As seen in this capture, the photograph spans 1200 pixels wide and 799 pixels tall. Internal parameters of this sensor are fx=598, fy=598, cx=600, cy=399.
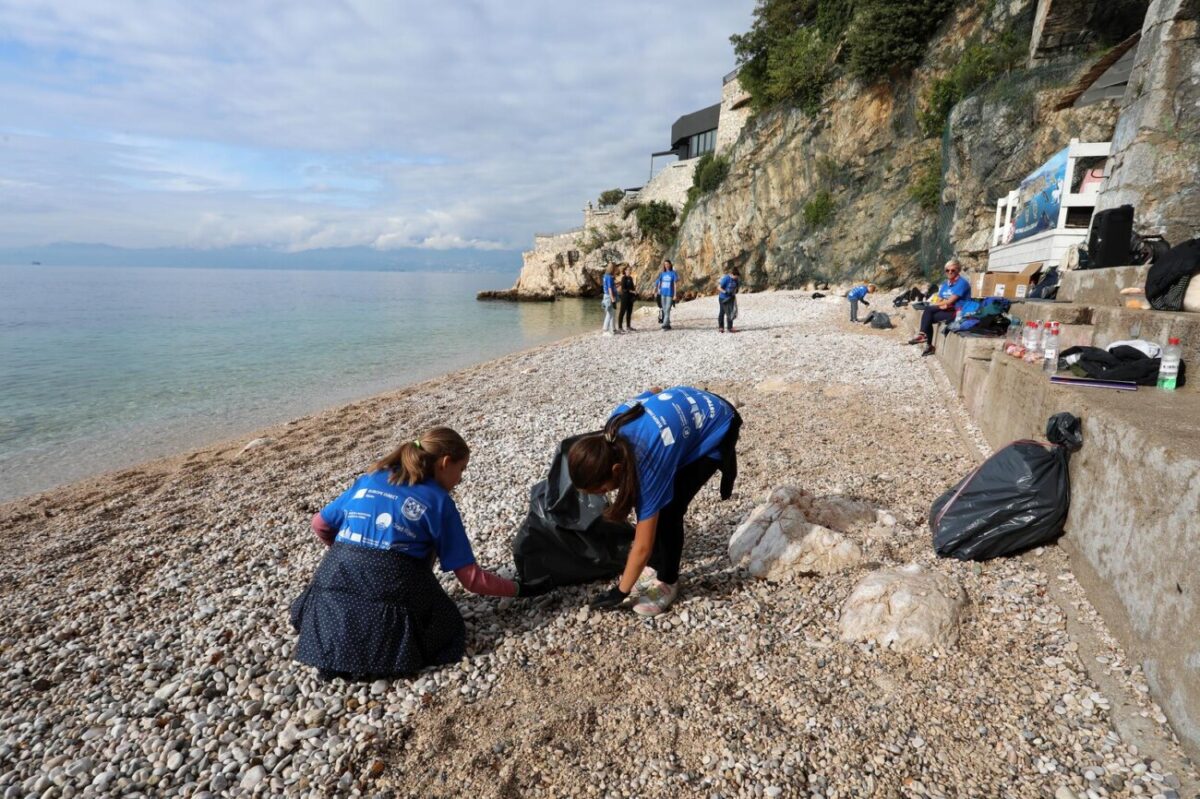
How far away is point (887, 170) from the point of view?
1120 inches

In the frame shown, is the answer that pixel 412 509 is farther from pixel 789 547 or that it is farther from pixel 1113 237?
pixel 1113 237

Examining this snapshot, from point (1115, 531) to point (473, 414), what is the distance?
8.28 metres

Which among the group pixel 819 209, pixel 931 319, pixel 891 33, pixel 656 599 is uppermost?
pixel 891 33

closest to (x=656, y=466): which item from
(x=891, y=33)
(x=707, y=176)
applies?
(x=891, y=33)

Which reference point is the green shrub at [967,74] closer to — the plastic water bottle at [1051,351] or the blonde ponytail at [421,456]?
the plastic water bottle at [1051,351]

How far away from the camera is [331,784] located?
100 inches

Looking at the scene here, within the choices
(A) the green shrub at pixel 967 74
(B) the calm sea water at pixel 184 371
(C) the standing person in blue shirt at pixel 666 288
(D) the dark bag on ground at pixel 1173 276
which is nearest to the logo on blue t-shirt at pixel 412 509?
(D) the dark bag on ground at pixel 1173 276

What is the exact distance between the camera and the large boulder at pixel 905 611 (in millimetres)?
3182

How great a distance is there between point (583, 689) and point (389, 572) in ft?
3.84

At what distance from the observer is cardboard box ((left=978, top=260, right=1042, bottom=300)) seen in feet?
43.1

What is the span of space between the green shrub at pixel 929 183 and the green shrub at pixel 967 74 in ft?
3.52

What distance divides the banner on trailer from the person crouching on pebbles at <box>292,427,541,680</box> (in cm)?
1510

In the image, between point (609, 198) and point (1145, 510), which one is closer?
point (1145, 510)

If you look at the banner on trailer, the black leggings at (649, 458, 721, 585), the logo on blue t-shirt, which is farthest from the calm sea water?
the banner on trailer
